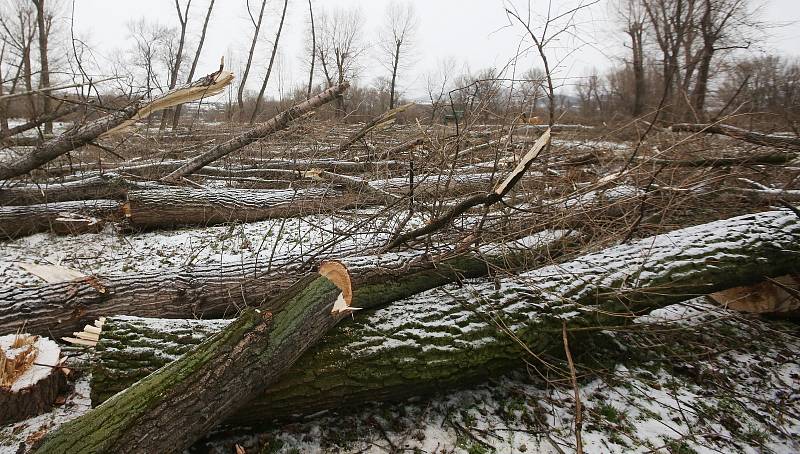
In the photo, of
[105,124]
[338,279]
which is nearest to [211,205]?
[105,124]

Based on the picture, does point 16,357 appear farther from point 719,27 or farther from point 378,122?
point 719,27

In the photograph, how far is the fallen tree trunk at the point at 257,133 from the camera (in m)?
5.75

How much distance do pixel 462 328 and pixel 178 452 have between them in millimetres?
1618

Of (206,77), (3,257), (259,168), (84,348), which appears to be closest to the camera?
(84,348)

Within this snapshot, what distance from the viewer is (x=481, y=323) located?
2492mm

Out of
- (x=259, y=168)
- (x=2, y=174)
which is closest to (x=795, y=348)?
(x=259, y=168)

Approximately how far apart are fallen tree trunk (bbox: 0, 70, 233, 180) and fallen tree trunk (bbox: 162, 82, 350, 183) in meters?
0.88

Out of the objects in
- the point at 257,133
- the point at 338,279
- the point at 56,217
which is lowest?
the point at 338,279

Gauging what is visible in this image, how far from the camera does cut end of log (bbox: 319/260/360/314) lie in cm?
218

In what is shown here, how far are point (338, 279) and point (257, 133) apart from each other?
4.27 metres

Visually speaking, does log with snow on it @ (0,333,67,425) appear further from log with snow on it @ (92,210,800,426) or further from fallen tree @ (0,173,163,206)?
fallen tree @ (0,173,163,206)

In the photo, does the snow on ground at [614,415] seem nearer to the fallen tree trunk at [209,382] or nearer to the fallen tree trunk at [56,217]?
the fallen tree trunk at [209,382]

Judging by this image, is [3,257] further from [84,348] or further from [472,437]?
[472,437]

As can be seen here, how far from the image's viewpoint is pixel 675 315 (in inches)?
131
